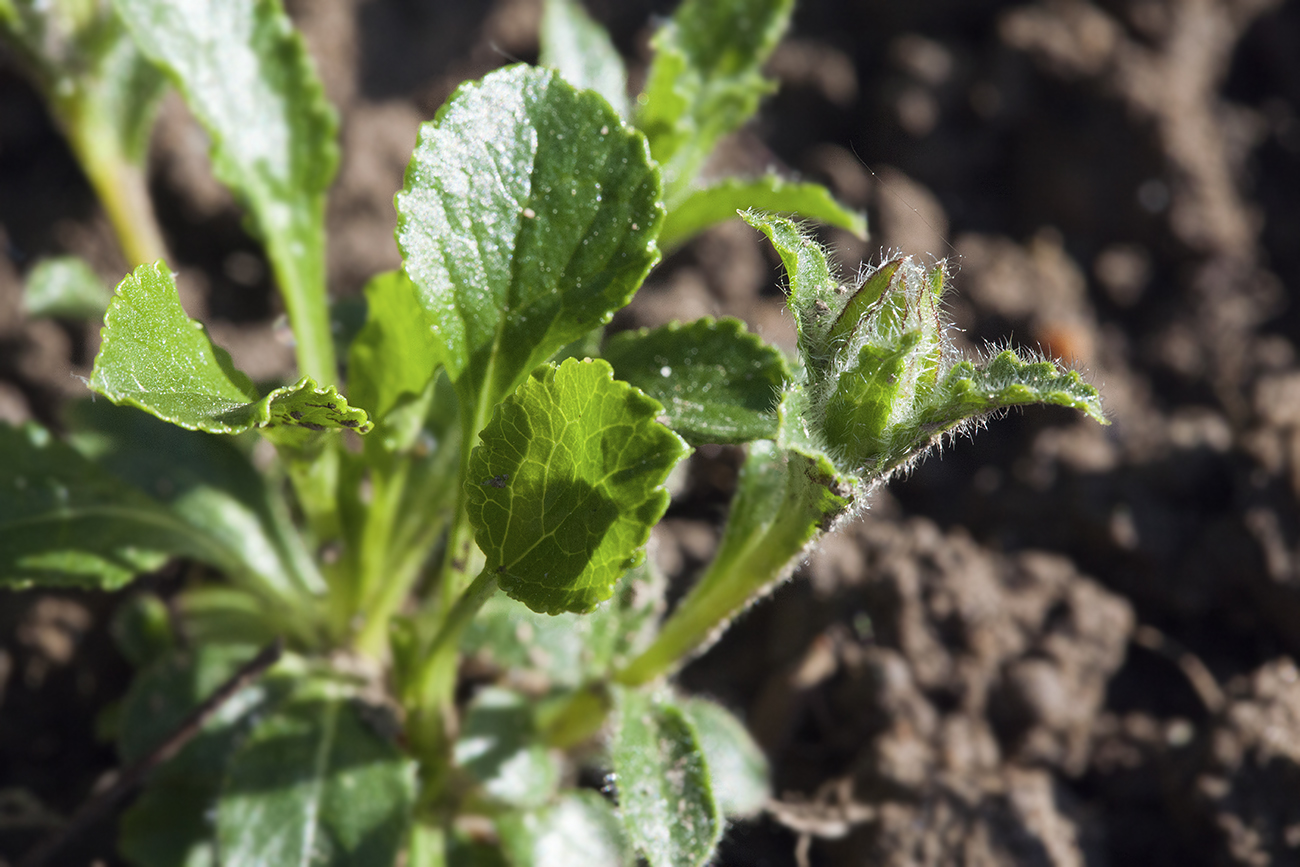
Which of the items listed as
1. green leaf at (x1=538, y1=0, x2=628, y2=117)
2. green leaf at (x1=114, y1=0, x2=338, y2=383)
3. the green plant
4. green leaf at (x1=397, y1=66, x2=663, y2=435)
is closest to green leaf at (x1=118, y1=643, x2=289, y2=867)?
the green plant

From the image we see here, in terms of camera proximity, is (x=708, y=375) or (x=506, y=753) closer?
(x=708, y=375)

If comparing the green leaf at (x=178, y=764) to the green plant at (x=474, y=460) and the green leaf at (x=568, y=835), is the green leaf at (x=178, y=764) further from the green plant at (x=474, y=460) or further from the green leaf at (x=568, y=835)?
the green leaf at (x=568, y=835)

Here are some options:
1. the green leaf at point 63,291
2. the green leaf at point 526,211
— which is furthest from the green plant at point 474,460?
the green leaf at point 63,291

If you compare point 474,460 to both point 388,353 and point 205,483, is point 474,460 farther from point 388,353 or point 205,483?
point 205,483

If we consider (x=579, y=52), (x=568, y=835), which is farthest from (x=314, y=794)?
(x=579, y=52)

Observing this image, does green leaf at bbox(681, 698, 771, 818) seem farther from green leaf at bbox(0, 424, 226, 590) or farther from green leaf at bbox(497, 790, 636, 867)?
green leaf at bbox(0, 424, 226, 590)

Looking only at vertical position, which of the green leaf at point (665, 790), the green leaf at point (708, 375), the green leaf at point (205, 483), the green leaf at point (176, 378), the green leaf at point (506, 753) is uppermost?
the green leaf at point (176, 378)

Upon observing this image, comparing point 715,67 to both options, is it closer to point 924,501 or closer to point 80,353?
point 924,501
